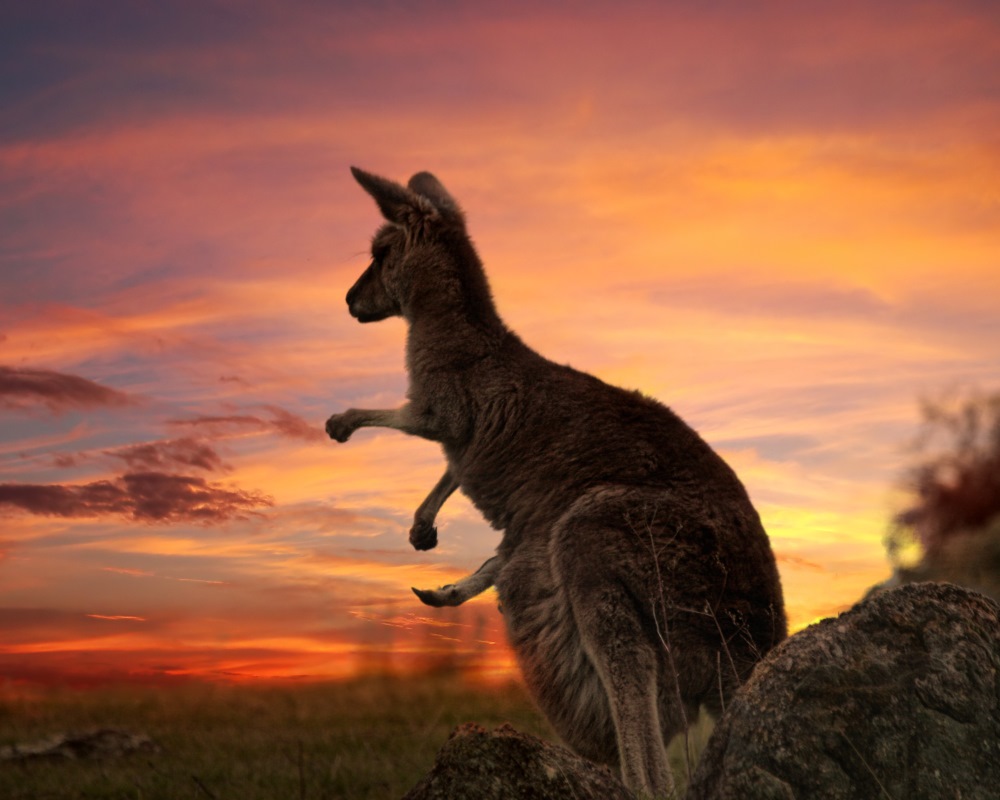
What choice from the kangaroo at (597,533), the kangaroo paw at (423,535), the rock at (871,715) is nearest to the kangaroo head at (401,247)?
the kangaroo at (597,533)

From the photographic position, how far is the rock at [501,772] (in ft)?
13.1

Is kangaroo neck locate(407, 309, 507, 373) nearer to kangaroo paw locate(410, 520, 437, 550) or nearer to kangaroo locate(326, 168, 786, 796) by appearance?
kangaroo locate(326, 168, 786, 796)

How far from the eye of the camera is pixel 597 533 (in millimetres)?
6758

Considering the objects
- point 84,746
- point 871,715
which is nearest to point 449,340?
point 871,715

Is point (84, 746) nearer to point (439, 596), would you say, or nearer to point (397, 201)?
point (439, 596)

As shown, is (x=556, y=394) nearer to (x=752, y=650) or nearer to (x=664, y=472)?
(x=664, y=472)

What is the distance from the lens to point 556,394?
7.93 metres

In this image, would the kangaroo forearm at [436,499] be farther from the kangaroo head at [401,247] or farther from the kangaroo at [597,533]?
the kangaroo head at [401,247]

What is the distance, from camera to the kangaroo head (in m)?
8.84

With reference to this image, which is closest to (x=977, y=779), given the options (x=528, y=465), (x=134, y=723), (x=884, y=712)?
(x=884, y=712)

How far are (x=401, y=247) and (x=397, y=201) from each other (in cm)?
40

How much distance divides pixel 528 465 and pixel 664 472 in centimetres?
100

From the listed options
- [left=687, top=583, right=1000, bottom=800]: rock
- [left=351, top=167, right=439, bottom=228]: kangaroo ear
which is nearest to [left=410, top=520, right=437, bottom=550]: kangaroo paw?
[left=351, top=167, right=439, bottom=228]: kangaroo ear

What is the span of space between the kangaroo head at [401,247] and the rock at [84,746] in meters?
4.90
